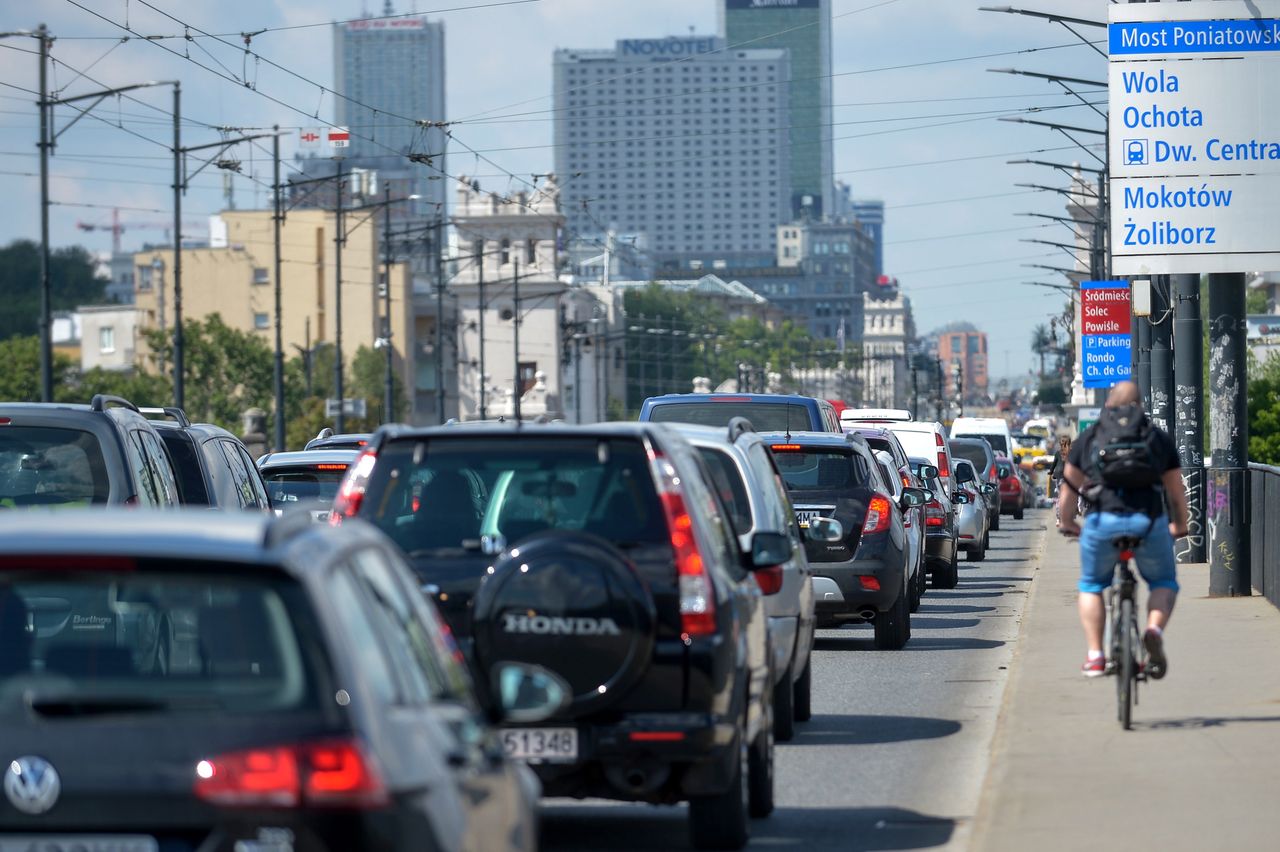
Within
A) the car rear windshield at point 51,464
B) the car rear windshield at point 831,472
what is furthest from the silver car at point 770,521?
the car rear windshield at point 831,472

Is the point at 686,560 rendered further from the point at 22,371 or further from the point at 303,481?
the point at 22,371

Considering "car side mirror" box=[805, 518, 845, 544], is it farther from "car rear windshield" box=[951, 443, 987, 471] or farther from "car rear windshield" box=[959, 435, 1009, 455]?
"car rear windshield" box=[959, 435, 1009, 455]

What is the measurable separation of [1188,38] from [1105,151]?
2693 centimetres

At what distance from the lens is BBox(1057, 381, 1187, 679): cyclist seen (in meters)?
11.7

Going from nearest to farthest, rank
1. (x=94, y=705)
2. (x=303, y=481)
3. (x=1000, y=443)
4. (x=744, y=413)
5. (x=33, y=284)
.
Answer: (x=94, y=705) → (x=303, y=481) → (x=744, y=413) → (x=1000, y=443) → (x=33, y=284)

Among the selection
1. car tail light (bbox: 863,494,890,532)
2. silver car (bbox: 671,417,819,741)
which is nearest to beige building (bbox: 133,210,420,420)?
car tail light (bbox: 863,494,890,532)

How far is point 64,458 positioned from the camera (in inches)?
465

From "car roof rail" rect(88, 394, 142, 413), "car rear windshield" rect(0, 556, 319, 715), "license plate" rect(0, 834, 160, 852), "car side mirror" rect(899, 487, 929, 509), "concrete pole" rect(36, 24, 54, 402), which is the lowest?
"car side mirror" rect(899, 487, 929, 509)

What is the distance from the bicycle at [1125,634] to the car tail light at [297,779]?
7.70 metres

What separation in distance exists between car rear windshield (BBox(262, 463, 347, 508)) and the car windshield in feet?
86.4

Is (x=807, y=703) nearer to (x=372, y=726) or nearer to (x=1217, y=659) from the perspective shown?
(x=1217, y=659)

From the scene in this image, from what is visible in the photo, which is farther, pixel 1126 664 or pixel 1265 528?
pixel 1265 528

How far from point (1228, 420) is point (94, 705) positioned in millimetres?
17877

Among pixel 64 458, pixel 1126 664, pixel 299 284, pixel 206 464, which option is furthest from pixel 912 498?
pixel 299 284
